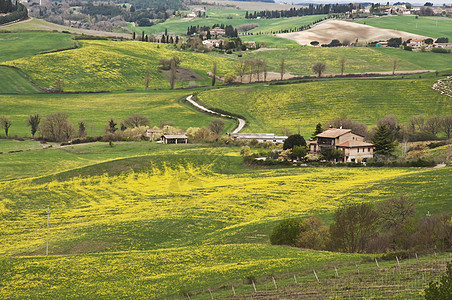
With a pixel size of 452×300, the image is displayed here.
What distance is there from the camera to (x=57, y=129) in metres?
130

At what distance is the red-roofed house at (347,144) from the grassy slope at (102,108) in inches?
1634

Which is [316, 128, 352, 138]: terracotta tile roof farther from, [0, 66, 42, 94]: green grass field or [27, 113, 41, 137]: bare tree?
[0, 66, 42, 94]: green grass field

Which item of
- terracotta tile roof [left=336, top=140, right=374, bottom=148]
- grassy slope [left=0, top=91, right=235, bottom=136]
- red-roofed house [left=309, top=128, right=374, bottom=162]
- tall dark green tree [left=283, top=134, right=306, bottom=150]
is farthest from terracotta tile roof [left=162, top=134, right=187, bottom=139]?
terracotta tile roof [left=336, top=140, right=374, bottom=148]

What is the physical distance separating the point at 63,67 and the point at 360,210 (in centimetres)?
16763

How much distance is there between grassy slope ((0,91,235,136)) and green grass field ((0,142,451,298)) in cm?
Answer: 3971

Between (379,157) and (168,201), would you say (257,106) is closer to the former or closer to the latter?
(379,157)

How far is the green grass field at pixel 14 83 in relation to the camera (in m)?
173

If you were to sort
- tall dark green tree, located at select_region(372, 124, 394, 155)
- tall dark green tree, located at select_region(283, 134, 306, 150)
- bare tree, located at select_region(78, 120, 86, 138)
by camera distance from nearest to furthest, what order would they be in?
tall dark green tree, located at select_region(372, 124, 394, 155)
tall dark green tree, located at select_region(283, 134, 306, 150)
bare tree, located at select_region(78, 120, 86, 138)

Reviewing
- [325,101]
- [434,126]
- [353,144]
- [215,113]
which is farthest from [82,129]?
[434,126]

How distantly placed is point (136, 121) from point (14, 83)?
184ft

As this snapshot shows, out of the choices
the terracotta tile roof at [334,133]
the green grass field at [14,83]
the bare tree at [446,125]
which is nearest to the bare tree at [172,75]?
the green grass field at [14,83]

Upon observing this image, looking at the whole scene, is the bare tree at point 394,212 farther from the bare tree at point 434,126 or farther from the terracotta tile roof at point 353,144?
the bare tree at point 434,126

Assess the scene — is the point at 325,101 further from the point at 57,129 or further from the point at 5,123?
the point at 5,123

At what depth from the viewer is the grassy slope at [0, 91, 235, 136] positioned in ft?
479
